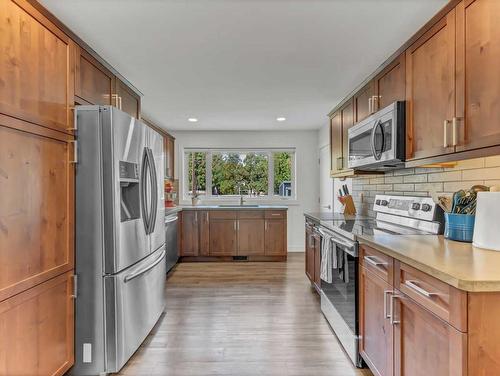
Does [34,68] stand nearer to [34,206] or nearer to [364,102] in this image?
[34,206]

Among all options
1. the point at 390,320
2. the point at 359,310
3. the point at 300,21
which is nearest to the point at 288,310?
the point at 359,310

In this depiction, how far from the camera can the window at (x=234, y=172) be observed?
236 inches

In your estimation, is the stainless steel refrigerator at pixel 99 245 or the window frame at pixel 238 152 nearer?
the stainless steel refrigerator at pixel 99 245

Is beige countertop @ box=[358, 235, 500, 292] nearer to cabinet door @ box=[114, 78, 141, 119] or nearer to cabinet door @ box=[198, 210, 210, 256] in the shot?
cabinet door @ box=[114, 78, 141, 119]

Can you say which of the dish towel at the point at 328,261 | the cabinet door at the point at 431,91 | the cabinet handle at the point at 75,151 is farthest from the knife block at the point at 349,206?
the cabinet handle at the point at 75,151

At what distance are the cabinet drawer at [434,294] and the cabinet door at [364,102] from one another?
1.68 meters

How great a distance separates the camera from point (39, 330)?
168cm

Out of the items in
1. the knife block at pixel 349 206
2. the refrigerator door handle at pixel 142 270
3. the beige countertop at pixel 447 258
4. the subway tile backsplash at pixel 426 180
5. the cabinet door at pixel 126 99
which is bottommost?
the refrigerator door handle at pixel 142 270

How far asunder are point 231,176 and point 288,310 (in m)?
3.31

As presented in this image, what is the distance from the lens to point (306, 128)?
567cm

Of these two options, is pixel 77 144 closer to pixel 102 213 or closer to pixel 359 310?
pixel 102 213

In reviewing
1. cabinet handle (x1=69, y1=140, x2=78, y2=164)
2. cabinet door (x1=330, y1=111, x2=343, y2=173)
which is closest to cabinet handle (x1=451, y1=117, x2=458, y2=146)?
cabinet door (x1=330, y1=111, x2=343, y2=173)

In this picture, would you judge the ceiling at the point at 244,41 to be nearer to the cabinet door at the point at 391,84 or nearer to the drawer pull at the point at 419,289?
the cabinet door at the point at 391,84

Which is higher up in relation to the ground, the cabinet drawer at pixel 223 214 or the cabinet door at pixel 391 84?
the cabinet door at pixel 391 84
